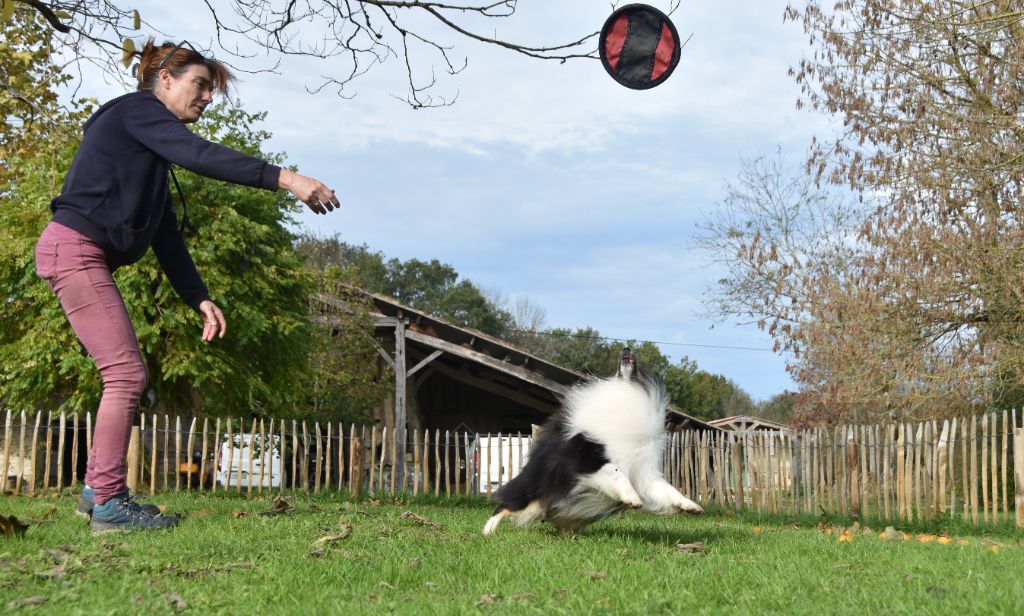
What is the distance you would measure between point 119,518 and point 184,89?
7.66ft

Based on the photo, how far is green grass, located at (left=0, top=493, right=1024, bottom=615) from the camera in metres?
3.14

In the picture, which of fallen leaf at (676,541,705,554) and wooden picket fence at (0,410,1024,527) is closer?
fallen leaf at (676,541,705,554)

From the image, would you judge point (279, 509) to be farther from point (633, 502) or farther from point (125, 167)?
point (125, 167)

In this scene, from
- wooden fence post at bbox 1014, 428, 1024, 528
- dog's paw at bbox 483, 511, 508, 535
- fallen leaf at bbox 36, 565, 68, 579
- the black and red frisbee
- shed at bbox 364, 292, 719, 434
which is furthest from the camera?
shed at bbox 364, 292, 719, 434

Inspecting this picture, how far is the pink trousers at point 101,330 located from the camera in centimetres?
452

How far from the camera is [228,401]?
15.6m

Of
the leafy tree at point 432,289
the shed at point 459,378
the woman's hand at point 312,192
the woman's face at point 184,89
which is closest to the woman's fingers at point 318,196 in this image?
the woman's hand at point 312,192

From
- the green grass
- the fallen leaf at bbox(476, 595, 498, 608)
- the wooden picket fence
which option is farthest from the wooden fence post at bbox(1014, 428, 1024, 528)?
the fallen leaf at bbox(476, 595, 498, 608)

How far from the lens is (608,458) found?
17.6ft

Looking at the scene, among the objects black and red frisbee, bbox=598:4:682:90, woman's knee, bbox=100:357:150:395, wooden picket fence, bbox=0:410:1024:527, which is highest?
black and red frisbee, bbox=598:4:682:90

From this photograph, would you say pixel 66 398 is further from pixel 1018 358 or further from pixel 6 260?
pixel 1018 358

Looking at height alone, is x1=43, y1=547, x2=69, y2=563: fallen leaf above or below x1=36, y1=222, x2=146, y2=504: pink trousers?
below

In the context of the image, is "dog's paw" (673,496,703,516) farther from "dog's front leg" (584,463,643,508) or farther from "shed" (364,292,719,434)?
"shed" (364,292,719,434)

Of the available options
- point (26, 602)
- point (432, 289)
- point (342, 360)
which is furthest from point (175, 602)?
point (432, 289)
